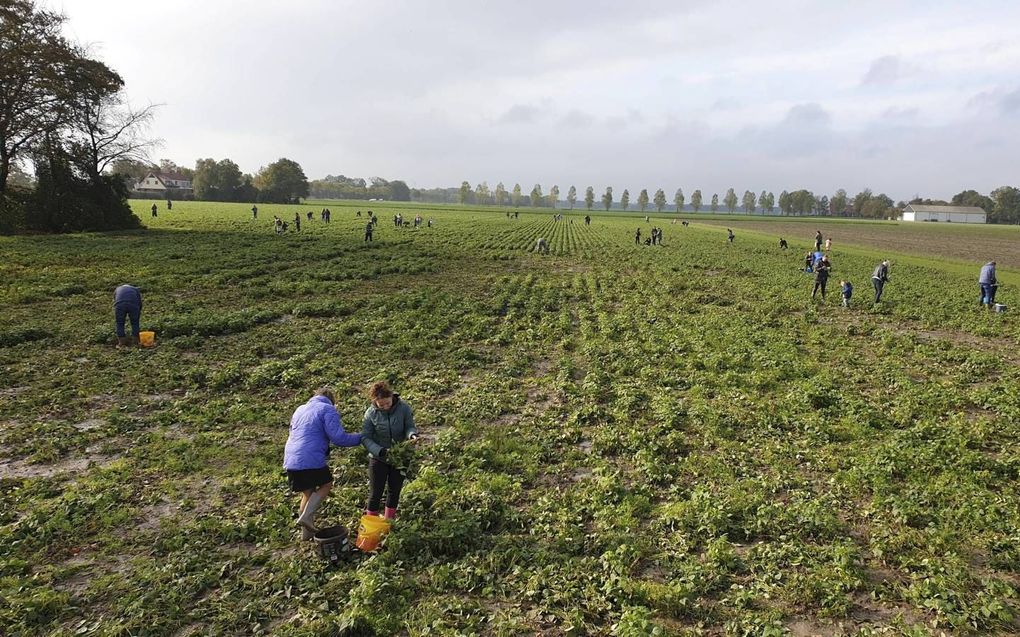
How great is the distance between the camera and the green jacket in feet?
22.4

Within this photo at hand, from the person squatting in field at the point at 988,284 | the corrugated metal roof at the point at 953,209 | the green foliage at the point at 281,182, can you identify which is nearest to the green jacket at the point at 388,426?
the person squatting in field at the point at 988,284

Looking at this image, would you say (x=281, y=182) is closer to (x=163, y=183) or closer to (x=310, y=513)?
(x=163, y=183)

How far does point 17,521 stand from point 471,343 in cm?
1125

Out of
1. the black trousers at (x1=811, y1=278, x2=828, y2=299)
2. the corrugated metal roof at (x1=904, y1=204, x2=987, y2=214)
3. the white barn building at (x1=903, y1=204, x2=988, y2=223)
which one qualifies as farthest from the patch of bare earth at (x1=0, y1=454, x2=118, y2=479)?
the corrugated metal roof at (x1=904, y1=204, x2=987, y2=214)

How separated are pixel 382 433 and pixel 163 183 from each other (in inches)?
7113

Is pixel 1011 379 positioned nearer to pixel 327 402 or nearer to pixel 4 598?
pixel 327 402

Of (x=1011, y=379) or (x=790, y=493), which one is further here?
(x=1011, y=379)

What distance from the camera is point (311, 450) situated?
6.47m

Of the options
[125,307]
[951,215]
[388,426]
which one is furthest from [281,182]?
[951,215]

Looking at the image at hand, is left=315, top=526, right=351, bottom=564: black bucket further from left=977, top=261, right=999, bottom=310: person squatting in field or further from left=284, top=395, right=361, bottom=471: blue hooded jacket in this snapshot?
left=977, top=261, right=999, bottom=310: person squatting in field

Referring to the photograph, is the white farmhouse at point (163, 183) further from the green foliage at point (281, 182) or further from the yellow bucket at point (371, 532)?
the yellow bucket at point (371, 532)

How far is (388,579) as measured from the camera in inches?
240

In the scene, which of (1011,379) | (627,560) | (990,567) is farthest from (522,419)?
(1011,379)

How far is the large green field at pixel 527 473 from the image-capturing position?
5.72 metres
